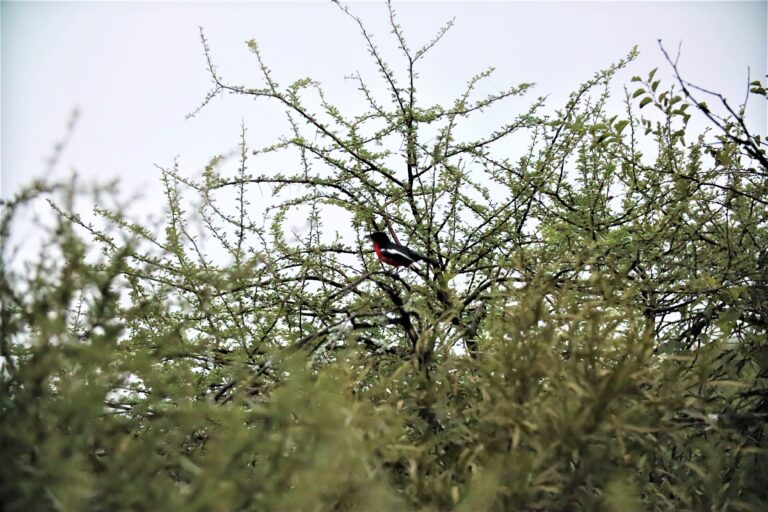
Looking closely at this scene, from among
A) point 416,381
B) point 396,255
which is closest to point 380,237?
point 396,255

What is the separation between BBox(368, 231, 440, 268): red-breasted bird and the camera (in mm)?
4223

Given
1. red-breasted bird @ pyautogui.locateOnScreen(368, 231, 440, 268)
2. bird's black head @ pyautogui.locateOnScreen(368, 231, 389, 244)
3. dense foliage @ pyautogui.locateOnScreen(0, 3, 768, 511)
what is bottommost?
dense foliage @ pyautogui.locateOnScreen(0, 3, 768, 511)

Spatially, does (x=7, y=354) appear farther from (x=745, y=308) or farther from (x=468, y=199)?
(x=468, y=199)

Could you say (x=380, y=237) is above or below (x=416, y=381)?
above

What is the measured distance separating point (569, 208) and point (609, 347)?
2397 mm

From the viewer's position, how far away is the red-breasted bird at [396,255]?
13.9 feet

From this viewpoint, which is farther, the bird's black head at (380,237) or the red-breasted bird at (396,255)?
the bird's black head at (380,237)

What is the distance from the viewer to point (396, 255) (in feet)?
13.9

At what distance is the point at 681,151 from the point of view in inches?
192

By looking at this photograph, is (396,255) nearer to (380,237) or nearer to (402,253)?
(402,253)

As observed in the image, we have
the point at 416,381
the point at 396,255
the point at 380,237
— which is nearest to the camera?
the point at 416,381

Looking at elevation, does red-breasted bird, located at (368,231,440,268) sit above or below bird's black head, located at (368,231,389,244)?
below

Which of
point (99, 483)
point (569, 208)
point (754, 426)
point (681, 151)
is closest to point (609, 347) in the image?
point (754, 426)

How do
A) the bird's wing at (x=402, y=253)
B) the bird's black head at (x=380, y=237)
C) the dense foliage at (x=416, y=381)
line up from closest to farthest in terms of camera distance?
the dense foliage at (x=416, y=381)
the bird's wing at (x=402, y=253)
the bird's black head at (x=380, y=237)
